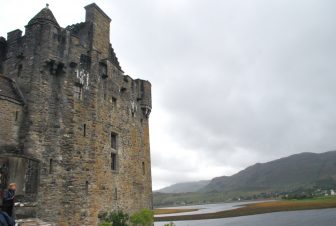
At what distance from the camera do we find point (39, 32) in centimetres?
1755

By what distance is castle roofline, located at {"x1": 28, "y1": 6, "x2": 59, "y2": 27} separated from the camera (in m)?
17.8

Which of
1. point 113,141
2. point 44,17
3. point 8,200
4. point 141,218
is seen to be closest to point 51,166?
point 113,141

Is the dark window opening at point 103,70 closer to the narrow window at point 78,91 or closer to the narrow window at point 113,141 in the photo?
the narrow window at point 78,91

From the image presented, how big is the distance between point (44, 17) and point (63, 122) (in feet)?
17.7

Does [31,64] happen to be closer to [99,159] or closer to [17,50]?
[17,50]

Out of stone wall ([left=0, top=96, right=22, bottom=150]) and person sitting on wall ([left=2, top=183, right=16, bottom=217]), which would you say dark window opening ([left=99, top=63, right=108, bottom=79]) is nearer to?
stone wall ([left=0, top=96, right=22, bottom=150])

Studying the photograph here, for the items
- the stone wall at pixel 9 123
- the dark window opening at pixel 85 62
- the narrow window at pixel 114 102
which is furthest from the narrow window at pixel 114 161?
the stone wall at pixel 9 123

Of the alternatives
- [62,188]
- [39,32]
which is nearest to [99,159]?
[62,188]

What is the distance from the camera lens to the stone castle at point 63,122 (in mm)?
15797

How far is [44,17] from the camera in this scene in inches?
703

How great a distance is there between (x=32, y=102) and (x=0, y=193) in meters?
4.48

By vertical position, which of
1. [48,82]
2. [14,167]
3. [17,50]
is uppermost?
[17,50]

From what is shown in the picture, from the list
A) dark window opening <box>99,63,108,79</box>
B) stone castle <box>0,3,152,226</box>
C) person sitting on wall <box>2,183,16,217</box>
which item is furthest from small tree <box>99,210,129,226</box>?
person sitting on wall <box>2,183,16,217</box>

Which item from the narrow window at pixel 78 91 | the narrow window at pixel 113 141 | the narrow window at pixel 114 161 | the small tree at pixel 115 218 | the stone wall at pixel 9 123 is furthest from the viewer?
the narrow window at pixel 113 141
